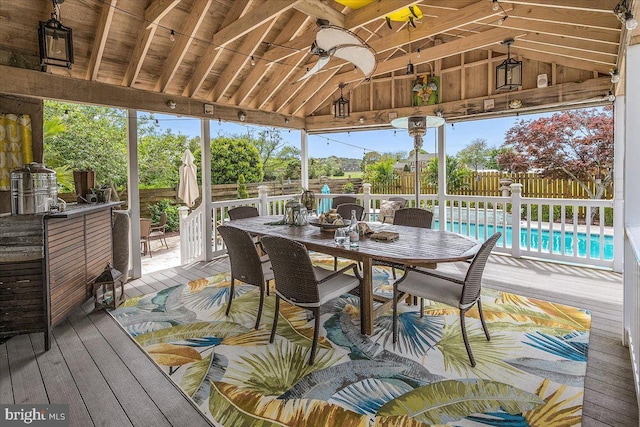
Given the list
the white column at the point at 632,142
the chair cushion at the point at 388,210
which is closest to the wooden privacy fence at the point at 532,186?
the chair cushion at the point at 388,210

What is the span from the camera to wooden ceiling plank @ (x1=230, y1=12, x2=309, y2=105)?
483 cm

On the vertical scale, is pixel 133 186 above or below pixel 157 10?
below

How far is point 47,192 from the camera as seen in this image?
3055mm

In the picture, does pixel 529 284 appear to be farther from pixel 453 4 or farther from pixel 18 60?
pixel 18 60

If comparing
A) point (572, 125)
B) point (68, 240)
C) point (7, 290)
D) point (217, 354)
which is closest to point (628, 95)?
point (217, 354)

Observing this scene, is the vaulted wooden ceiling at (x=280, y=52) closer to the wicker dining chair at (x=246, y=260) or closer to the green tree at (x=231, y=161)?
the wicker dining chair at (x=246, y=260)

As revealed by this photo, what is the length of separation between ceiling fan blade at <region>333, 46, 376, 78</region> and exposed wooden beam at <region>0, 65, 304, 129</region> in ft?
10.2

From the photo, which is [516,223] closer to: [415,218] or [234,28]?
[415,218]

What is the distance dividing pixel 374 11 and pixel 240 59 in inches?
83.6

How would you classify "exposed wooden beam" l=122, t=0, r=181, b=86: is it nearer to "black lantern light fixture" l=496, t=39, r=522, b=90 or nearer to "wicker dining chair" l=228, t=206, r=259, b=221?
"wicker dining chair" l=228, t=206, r=259, b=221

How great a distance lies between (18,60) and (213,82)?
2431 mm

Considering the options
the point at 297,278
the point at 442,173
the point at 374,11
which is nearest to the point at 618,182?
the point at 442,173

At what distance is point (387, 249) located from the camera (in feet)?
8.57

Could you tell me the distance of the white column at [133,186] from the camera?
460cm
